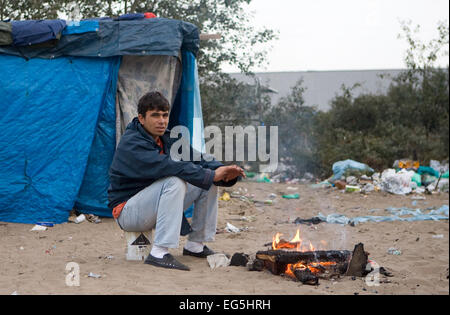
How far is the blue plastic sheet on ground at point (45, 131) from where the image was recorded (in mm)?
5594

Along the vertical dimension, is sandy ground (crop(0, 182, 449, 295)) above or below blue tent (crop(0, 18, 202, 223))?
below

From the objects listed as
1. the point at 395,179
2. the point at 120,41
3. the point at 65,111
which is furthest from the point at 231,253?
the point at 395,179

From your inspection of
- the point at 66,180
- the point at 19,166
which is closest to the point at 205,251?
the point at 66,180

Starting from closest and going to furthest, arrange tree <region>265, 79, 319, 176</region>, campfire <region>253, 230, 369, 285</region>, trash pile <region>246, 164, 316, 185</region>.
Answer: campfire <region>253, 230, 369, 285</region> → trash pile <region>246, 164, 316, 185</region> → tree <region>265, 79, 319, 176</region>

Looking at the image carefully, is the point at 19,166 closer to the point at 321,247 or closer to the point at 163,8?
the point at 321,247

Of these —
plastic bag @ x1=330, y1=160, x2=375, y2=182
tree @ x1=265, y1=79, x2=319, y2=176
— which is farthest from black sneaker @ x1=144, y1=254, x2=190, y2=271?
tree @ x1=265, y1=79, x2=319, y2=176

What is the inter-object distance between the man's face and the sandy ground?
3.42 feet

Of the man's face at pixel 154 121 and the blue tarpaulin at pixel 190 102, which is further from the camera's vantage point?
the blue tarpaulin at pixel 190 102

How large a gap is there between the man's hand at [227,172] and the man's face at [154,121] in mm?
557

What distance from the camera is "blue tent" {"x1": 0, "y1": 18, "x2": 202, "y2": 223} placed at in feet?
18.4

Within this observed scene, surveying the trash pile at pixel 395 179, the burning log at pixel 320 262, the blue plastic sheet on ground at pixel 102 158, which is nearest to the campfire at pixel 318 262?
the burning log at pixel 320 262

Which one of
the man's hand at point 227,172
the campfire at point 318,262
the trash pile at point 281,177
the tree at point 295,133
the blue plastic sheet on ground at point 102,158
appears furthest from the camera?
the tree at point 295,133

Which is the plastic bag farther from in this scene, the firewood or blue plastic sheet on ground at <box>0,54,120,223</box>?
the firewood

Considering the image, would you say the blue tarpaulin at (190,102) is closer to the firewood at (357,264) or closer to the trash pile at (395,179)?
the firewood at (357,264)
